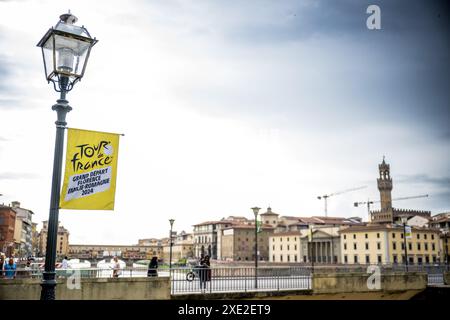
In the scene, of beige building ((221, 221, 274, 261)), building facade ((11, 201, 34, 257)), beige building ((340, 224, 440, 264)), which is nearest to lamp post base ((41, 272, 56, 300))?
beige building ((340, 224, 440, 264))

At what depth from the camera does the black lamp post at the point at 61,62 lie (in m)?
6.21

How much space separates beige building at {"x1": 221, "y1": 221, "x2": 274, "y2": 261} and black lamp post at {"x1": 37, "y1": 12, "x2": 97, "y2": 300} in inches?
5097

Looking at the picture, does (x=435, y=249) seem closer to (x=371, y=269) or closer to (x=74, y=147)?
(x=371, y=269)

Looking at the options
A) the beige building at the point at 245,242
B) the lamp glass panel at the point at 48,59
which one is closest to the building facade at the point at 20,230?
the beige building at the point at 245,242

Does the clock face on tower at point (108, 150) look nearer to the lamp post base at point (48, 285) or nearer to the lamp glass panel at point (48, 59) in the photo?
the lamp glass panel at point (48, 59)

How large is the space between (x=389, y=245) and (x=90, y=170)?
95221mm

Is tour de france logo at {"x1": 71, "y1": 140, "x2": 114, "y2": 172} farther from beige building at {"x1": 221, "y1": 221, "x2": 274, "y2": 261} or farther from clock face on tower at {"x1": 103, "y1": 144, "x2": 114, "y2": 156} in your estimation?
beige building at {"x1": 221, "y1": 221, "x2": 274, "y2": 261}

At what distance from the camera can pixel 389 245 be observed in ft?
303

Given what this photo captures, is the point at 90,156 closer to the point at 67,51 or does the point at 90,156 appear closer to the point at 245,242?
the point at 67,51

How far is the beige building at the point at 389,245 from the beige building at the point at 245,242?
37.3 metres
